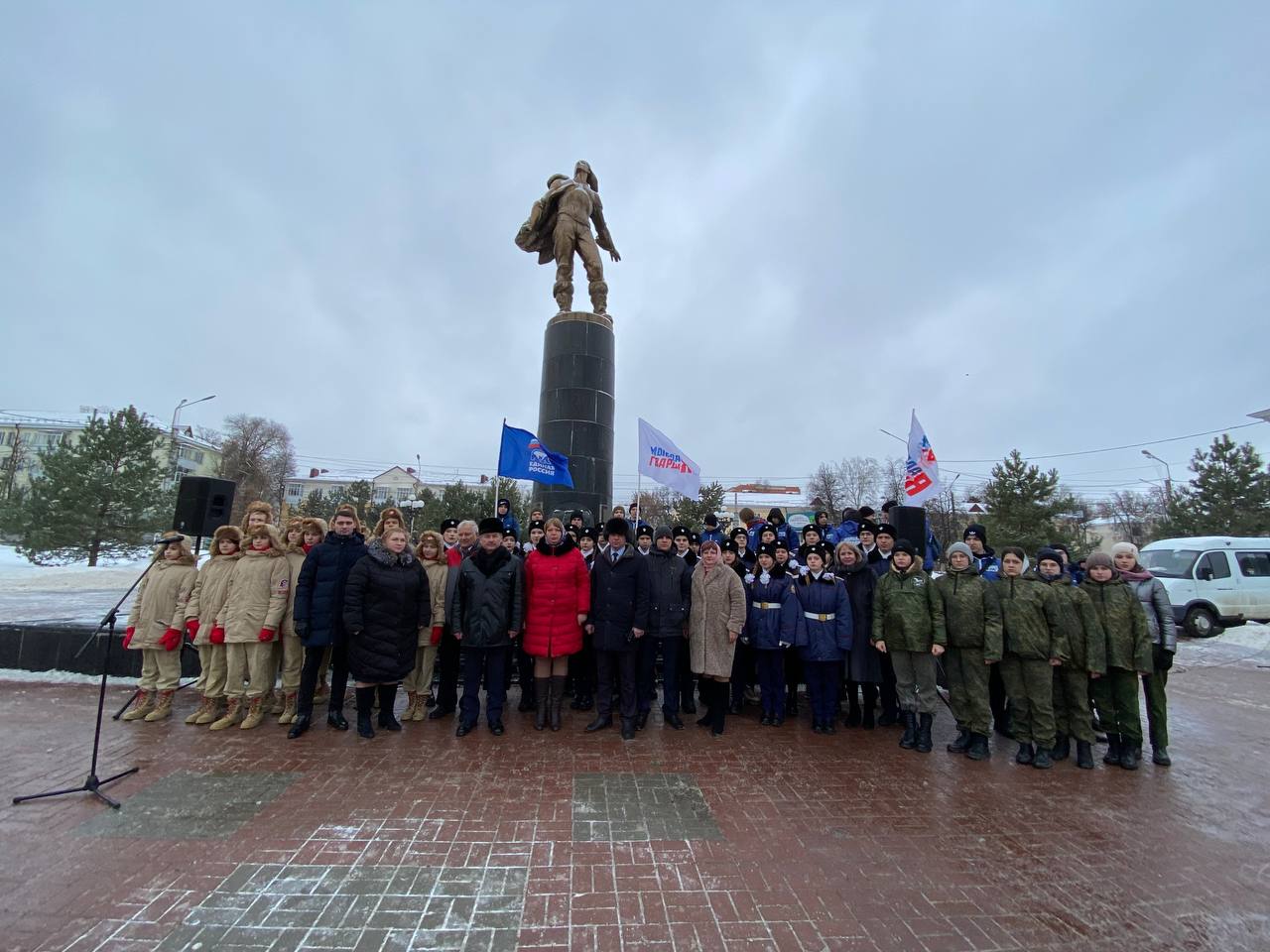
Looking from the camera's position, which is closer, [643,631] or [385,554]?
[385,554]

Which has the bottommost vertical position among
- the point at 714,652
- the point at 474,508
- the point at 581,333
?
the point at 714,652

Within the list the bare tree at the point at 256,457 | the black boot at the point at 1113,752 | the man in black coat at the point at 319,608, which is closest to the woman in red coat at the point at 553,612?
the man in black coat at the point at 319,608

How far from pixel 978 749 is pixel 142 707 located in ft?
25.2

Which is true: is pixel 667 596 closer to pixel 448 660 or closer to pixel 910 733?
pixel 448 660

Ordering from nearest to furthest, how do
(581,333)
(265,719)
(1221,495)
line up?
(265,719), (581,333), (1221,495)

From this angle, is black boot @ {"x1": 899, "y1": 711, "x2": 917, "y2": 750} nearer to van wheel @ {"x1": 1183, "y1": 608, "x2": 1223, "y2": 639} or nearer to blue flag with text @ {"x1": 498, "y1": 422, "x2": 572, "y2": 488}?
blue flag with text @ {"x1": 498, "y1": 422, "x2": 572, "y2": 488}

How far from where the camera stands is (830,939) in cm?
246

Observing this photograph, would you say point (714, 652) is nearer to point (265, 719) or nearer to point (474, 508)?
point (265, 719)

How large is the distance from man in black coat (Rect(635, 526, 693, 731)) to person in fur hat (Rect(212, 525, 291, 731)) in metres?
3.45

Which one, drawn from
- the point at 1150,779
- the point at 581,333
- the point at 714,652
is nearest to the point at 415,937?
the point at 714,652

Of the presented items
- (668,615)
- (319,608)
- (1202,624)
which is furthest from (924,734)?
(1202,624)

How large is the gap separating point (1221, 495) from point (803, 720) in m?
28.5

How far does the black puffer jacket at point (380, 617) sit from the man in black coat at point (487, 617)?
43 centimetres

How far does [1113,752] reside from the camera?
489 centimetres
